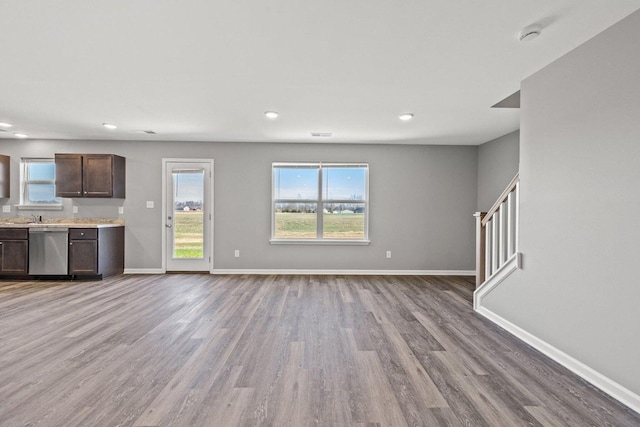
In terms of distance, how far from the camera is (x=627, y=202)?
194cm

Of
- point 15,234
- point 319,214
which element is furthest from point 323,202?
point 15,234

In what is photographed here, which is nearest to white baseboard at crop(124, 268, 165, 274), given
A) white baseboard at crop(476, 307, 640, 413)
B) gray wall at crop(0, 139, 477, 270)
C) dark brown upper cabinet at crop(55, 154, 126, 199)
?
gray wall at crop(0, 139, 477, 270)

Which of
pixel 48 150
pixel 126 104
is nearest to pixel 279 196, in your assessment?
pixel 126 104

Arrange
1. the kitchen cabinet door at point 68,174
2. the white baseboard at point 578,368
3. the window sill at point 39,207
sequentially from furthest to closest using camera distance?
the window sill at point 39,207 → the kitchen cabinet door at point 68,174 → the white baseboard at point 578,368

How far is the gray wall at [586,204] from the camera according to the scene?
1.93m

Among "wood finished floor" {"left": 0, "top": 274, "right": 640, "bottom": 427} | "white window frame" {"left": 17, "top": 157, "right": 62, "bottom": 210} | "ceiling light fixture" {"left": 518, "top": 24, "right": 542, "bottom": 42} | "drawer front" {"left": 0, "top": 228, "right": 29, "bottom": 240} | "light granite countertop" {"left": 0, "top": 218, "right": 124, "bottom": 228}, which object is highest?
"ceiling light fixture" {"left": 518, "top": 24, "right": 542, "bottom": 42}

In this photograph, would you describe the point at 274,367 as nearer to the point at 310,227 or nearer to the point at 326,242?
→ the point at 326,242

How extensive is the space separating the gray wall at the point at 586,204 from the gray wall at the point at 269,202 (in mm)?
2832

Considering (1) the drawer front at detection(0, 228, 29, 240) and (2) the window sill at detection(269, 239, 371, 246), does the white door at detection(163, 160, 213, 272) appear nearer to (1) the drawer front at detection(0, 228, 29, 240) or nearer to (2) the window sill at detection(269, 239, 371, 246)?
(2) the window sill at detection(269, 239, 371, 246)

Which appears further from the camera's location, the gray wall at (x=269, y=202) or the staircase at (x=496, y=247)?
the gray wall at (x=269, y=202)

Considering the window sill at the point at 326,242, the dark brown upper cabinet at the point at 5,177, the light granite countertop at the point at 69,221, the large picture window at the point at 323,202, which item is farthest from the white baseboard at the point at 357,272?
the dark brown upper cabinet at the point at 5,177

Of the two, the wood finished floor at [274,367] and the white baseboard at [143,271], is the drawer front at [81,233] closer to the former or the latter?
the white baseboard at [143,271]

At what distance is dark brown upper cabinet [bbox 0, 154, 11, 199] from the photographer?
17.5 feet

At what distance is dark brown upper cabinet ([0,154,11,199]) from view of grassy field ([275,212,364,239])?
465 centimetres
